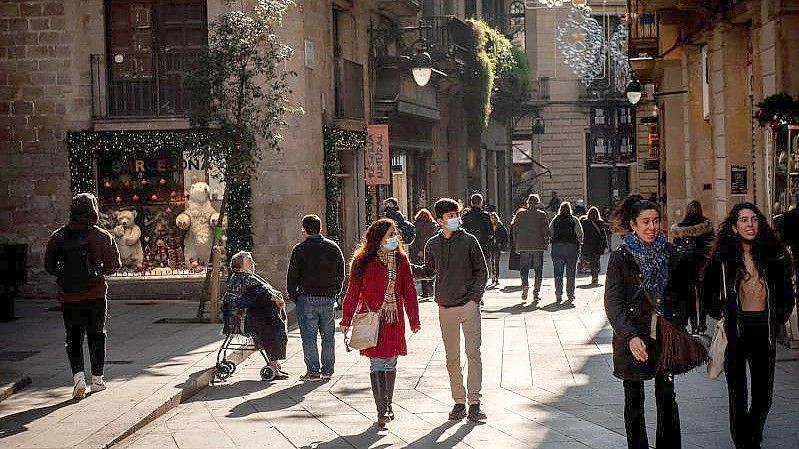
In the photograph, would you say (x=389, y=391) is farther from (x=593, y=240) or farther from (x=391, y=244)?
(x=593, y=240)

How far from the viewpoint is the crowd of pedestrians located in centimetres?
859

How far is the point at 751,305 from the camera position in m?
9.11

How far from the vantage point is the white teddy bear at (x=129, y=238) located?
2270 centimetres

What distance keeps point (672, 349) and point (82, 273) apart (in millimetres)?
→ 6064

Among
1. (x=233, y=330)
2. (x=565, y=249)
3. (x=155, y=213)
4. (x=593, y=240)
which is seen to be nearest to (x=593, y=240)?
(x=593, y=240)

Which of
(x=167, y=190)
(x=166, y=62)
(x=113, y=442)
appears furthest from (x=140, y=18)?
(x=113, y=442)

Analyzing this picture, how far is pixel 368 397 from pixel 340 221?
49.7 ft

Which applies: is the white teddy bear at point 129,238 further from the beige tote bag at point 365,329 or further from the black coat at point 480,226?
the beige tote bag at point 365,329

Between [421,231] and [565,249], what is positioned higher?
[421,231]

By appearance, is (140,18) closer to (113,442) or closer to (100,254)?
(100,254)

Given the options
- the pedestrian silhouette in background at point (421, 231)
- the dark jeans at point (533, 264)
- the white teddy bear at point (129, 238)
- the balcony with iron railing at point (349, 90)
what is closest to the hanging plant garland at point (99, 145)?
the white teddy bear at point (129, 238)

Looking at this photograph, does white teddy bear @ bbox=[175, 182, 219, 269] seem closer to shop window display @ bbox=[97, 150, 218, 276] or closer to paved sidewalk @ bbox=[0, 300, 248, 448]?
shop window display @ bbox=[97, 150, 218, 276]

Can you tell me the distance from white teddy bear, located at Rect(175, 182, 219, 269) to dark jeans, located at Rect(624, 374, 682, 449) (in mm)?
14807

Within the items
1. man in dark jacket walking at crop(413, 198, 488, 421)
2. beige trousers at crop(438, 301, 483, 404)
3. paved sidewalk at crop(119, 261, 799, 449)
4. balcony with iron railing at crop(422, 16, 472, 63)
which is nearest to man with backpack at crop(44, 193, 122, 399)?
paved sidewalk at crop(119, 261, 799, 449)
